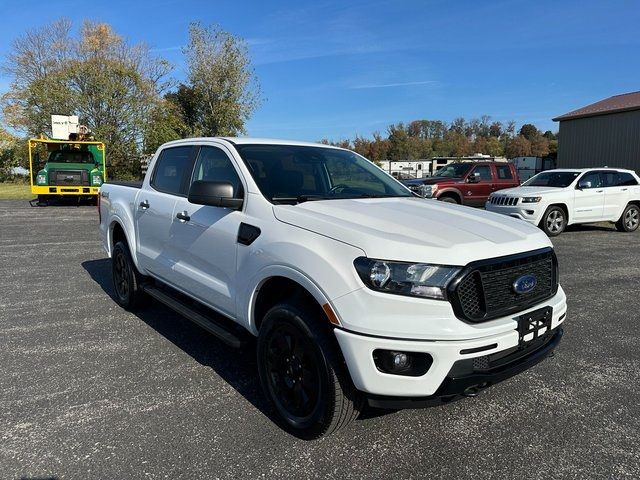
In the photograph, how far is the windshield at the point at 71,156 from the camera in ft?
61.0

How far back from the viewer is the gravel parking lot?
268 centimetres

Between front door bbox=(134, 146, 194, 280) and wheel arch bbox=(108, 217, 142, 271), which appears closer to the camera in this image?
front door bbox=(134, 146, 194, 280)

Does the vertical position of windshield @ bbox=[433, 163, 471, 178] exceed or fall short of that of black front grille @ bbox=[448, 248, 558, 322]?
it exceeds it

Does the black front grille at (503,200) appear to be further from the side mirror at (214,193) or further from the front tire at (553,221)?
the side mirror at (214,193)

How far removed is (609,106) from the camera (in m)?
30.2

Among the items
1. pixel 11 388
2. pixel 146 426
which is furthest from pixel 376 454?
pixel 11 388

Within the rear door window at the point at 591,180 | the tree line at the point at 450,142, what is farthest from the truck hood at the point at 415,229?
the tree line at the point at 450,142

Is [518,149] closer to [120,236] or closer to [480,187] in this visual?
[480,187]

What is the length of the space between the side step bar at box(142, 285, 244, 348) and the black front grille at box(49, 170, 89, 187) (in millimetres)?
15507

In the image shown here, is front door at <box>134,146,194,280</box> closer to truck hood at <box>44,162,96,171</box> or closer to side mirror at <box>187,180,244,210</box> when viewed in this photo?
side mirror at <box>187,180,244,210</box>

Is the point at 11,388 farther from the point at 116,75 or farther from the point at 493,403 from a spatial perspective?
the point at 116,75

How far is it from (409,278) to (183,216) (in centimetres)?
229

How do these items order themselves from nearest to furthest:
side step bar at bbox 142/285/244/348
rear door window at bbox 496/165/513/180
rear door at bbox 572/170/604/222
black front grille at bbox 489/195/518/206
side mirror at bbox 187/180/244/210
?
1. side mirror at bbox 187/180/244/210
2. side step bar at bbox 142/285/244/348
3. black front grille at bbox 489/195/518/206
4. rear door at bbox 572/170/604/222
5. rear door window at bbox 496/165/513/180

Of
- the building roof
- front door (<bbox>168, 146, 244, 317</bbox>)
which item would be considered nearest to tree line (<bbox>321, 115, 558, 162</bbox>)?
the building roof
